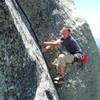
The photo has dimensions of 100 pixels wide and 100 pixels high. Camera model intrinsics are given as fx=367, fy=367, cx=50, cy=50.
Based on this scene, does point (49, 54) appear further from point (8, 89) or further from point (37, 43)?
point (8, 89)

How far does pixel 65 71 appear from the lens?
18.3 m

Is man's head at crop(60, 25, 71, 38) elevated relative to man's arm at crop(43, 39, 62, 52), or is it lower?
elevated

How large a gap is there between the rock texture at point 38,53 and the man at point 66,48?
0.75 metres

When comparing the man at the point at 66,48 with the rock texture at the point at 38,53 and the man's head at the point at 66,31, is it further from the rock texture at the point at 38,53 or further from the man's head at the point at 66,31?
the rock texture at the point at 38,53

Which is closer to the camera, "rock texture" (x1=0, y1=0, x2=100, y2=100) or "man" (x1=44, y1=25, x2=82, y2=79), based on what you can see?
"rock texture" (x1=0, y1=0, x2=100, y2=100)

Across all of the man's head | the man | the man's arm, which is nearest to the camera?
the man's head

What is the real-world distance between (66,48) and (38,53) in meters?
1.78

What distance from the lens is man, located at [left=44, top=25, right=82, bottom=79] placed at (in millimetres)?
17391

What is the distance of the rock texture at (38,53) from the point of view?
1380cm

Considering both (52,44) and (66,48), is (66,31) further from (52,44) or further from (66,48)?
(52,44)

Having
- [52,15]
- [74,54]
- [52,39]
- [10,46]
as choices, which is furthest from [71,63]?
[10,46]

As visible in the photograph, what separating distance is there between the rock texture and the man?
0.75 metres

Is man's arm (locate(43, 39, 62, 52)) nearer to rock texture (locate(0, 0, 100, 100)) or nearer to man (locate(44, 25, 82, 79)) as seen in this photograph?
man (locate(44, 25, 82, 79))

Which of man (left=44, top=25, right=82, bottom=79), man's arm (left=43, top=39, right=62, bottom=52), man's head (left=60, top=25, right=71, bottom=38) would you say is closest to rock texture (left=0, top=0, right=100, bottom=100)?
man's arm (left=43, top=39, right=62, bottom=52)
